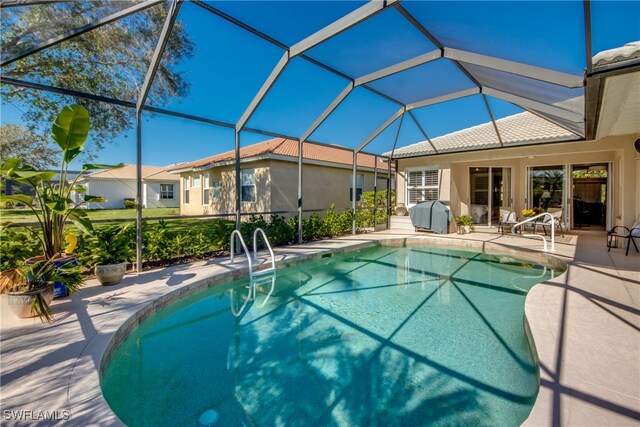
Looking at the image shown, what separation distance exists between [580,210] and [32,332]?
60.1ft

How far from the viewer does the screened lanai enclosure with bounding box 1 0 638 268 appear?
4691 millimetres

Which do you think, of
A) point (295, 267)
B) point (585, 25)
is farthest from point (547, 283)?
point (295, 267)

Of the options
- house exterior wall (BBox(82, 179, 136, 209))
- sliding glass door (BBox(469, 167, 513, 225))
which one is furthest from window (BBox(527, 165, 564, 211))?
house exterior wall (BBox(82, 179, 136, 209))

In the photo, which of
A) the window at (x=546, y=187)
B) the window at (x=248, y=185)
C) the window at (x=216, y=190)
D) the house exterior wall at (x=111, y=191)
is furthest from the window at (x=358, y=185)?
the house exterior wall at (x=111, y=191)

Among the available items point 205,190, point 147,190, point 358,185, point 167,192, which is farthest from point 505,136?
point 147,190

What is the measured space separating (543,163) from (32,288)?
1630 cm

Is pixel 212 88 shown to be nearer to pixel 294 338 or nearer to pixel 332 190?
pixel 294 338

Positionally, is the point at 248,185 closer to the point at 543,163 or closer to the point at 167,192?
the point at 543,163

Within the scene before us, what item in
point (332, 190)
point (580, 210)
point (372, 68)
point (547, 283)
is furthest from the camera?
point (332, 190)

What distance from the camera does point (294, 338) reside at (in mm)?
4480

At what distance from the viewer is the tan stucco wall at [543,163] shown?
29.8ft

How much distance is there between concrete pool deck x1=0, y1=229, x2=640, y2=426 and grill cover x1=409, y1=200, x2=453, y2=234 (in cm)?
622

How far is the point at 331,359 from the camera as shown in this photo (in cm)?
389

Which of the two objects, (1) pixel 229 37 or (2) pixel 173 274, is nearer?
(1) pixel 229 37
